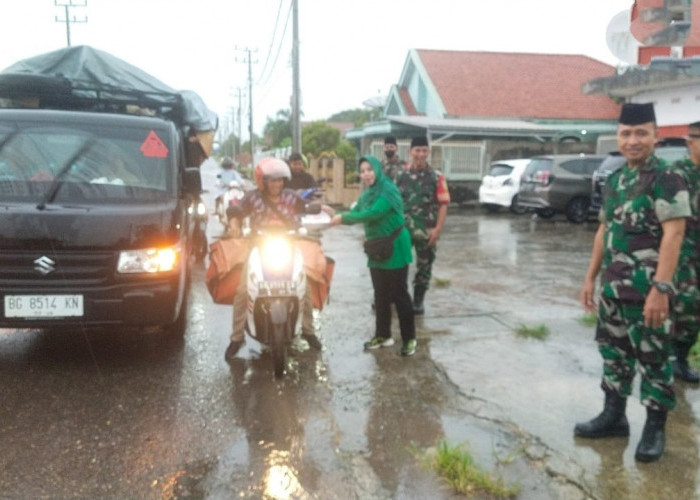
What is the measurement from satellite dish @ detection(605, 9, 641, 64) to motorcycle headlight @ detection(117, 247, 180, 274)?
10.6ft

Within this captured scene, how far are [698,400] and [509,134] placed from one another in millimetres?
18549

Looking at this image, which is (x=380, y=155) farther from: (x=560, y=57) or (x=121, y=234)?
(x=121, y=234)

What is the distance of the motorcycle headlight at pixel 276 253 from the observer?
4891 millimetres

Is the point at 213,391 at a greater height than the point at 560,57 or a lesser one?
lesser

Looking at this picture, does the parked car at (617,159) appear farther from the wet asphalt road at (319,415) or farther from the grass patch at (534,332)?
the grass patch at (534,332)

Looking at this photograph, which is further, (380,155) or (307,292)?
(380,155)

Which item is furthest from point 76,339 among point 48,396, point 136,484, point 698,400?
point 698,400

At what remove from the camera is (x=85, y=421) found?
4043 mm

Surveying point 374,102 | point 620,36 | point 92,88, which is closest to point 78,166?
point 92,88

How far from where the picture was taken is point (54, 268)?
4.54m

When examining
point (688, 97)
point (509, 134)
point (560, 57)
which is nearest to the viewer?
point (688, 97)

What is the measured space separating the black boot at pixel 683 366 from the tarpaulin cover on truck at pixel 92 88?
6.08 metres

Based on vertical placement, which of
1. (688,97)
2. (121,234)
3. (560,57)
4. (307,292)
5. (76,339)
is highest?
(560,57)

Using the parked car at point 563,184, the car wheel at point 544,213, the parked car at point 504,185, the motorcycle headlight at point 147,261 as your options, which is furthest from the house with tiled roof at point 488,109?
the motorcycle headlight at point 147,261
